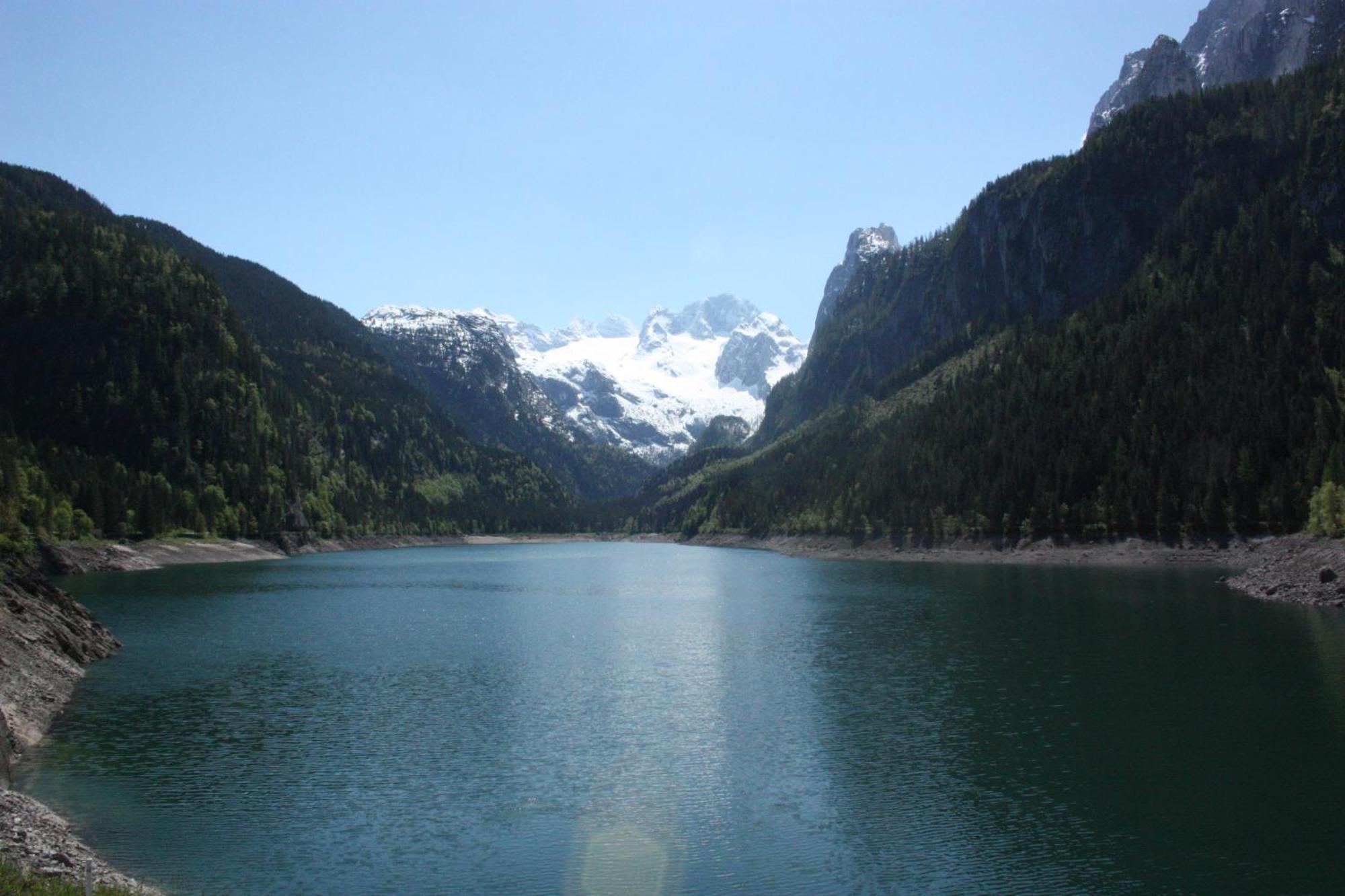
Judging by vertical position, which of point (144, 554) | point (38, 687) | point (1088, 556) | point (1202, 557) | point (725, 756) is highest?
point (1202, 557)

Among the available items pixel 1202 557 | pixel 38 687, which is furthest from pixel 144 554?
pixel 1202 557

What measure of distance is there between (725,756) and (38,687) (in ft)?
122

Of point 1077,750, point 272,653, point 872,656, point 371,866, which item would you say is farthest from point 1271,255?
Result: point 371,866

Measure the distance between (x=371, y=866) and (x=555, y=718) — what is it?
20440 millimetres

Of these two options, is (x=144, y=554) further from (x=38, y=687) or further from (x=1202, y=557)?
(x=1202, y=557)

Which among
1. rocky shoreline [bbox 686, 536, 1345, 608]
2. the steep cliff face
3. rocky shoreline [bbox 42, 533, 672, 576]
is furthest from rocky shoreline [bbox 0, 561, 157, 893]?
rocky shoreline [bbox 686, 536, 1345, 608]

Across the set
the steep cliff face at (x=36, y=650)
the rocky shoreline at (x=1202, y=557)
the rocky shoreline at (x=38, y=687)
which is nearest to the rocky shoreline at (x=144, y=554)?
the rocky shoreline at (x=38, y=687)

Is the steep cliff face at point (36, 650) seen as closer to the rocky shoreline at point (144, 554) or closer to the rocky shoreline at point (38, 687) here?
the rocky shoreline at point (38, 687)

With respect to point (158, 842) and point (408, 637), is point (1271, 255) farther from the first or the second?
point (158, 842)

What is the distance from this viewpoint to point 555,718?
49.6 metres

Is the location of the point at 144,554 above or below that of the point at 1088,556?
below

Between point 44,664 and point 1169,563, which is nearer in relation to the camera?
point 44,664

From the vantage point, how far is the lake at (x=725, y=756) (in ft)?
96.1

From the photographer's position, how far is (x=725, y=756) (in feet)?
137
